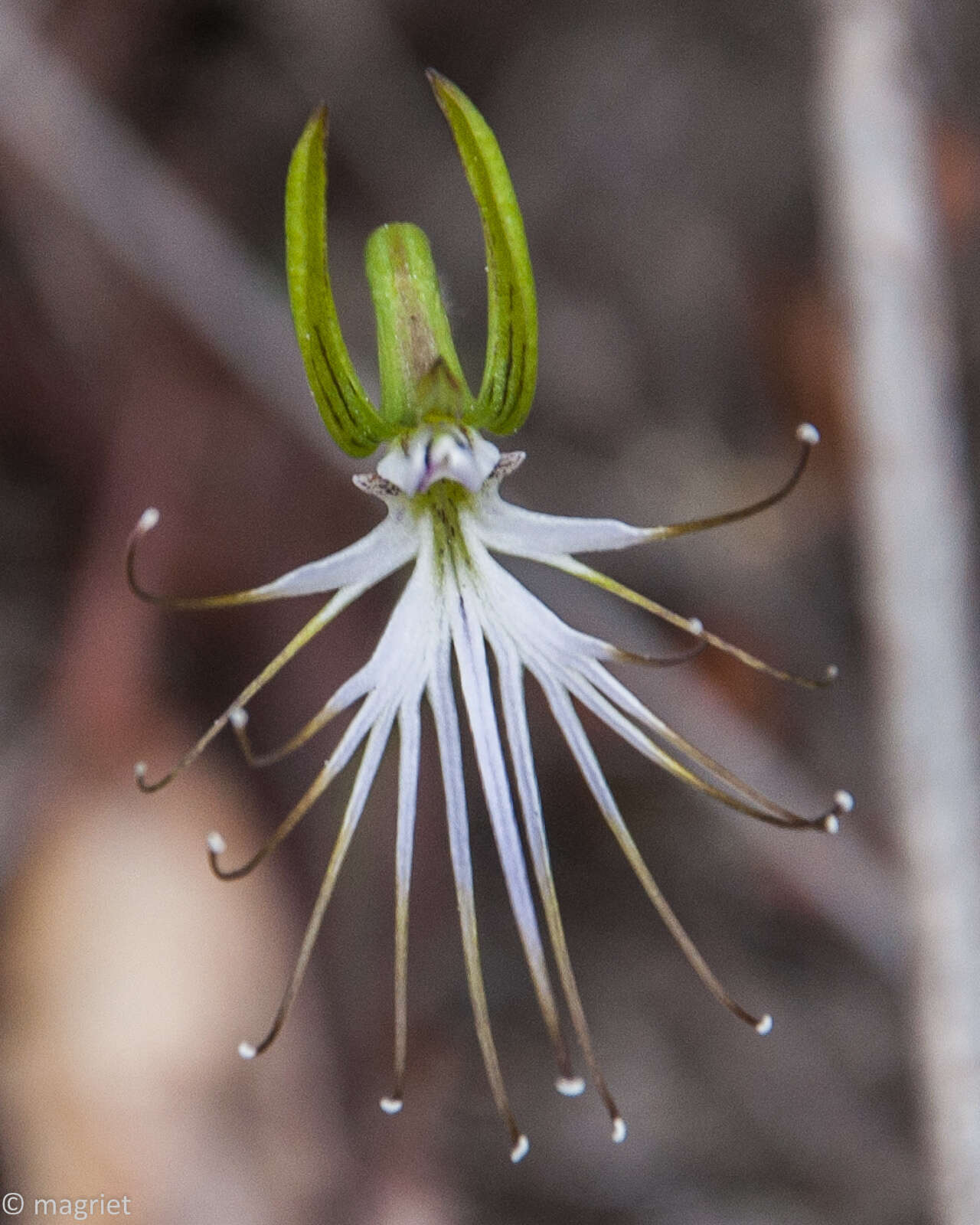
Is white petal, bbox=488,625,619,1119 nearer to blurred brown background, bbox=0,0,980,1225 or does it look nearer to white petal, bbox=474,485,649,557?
white petal, bbox=474,485,649,557

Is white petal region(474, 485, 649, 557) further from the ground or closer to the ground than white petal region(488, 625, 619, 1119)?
further from the ground

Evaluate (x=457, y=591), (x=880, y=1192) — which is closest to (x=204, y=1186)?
(x=880, y=1192)

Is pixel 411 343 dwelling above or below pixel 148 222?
below

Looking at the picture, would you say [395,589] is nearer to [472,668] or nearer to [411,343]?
[472,668]

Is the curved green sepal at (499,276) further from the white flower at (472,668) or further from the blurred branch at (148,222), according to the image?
the blurred branch at (148,222)

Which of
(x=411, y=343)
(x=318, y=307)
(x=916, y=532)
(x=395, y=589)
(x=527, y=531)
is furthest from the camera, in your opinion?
(x=395, y=589)

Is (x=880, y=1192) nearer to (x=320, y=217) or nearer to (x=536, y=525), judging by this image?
(x=536, y=525)

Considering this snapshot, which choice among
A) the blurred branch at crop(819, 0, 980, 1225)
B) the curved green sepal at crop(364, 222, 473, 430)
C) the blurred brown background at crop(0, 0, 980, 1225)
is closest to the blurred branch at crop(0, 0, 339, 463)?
the blurred brown background at crop(0, 0, 980, 1225)

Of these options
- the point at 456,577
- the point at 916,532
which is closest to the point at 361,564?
the point at 456,577
